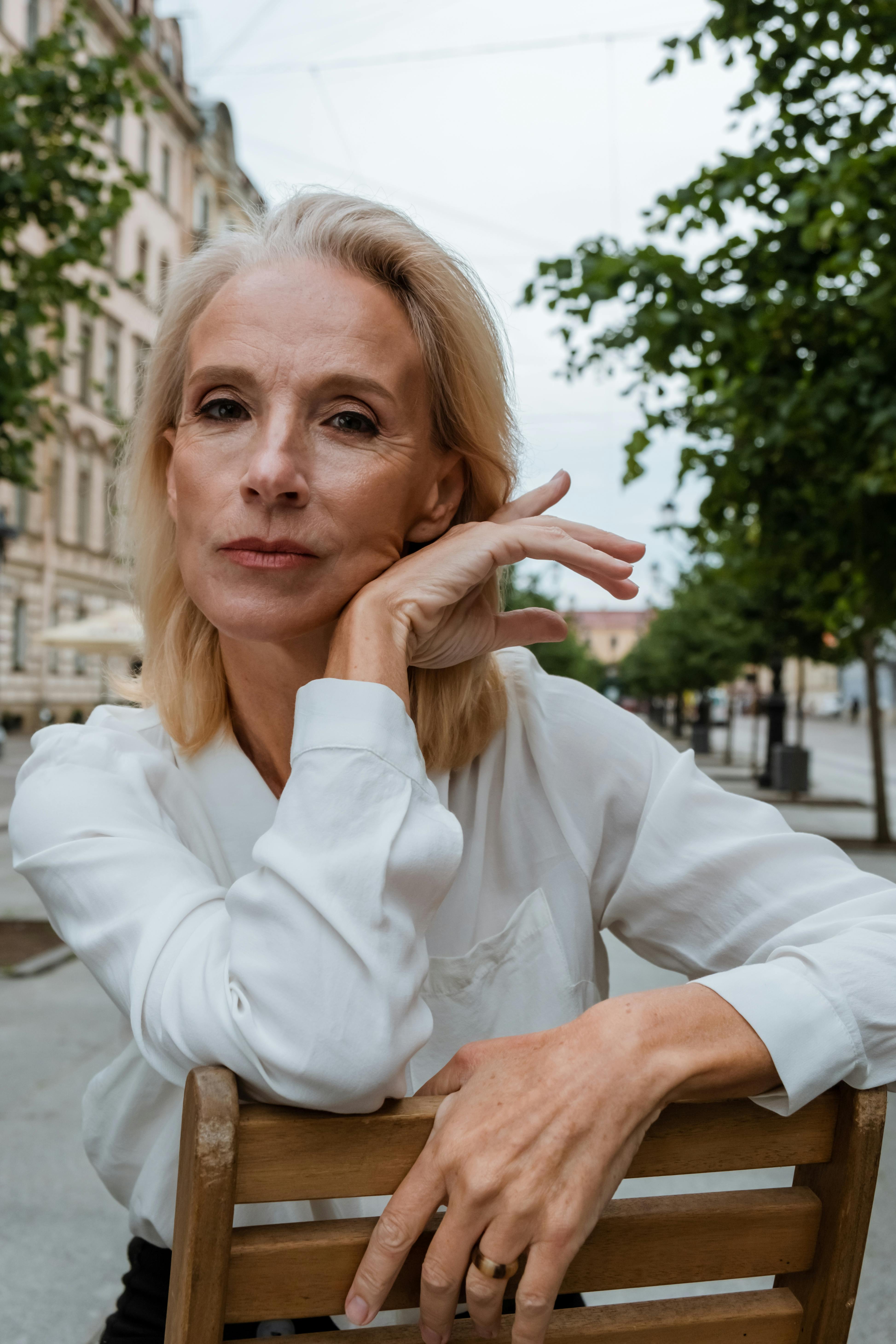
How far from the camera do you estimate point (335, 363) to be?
143cm

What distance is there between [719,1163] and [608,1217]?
102 millimetres

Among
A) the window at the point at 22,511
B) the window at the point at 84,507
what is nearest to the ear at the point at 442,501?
the window at the point at 22,511

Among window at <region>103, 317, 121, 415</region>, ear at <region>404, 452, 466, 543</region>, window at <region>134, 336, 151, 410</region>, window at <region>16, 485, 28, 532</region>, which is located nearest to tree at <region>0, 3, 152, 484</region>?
window at <region>134, 336, 151, 410</region>

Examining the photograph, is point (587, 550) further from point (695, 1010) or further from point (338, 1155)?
point (338, 1155)

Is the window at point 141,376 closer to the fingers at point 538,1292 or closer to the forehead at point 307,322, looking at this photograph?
the forehead at point 307,322

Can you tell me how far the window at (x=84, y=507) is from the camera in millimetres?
31766

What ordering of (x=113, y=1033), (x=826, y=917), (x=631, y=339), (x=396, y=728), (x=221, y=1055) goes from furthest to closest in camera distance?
1. (x=631, y=339)
2. (x=113, y=1033)
3. (x=826, y=917)
4. (x=396, y=728)
5. (x=221, y=1055)

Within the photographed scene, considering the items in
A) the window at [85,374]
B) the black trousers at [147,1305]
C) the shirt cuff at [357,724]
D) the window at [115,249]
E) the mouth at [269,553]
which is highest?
the window at [115,249]

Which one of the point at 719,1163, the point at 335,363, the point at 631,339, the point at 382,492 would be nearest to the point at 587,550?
the point at 382,492

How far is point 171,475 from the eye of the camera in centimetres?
157

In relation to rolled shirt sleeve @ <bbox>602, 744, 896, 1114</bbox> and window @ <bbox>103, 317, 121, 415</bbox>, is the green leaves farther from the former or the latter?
window @ <bbox>103, 317, 121, 415</bbox>

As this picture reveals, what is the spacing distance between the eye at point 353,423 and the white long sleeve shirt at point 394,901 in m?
0.38

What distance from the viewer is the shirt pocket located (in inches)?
59.1

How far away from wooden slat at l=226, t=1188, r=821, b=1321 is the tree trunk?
10.7 m
